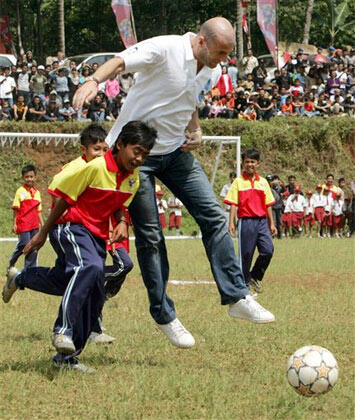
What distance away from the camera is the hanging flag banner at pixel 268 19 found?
98.3ft

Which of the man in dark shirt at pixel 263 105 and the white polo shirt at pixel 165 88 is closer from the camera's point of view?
the white polo shirt at pixel 165 88

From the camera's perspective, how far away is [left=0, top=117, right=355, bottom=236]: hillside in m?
24.6

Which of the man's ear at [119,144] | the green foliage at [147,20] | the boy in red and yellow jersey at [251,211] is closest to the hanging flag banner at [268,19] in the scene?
the green foliage at [147,20]

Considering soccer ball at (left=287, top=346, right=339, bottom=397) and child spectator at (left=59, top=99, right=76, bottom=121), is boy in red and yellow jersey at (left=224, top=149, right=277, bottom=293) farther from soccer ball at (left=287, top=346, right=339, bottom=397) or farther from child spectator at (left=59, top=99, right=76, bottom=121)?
child spectator at (left=59, top=99, right=76, bottom=121)

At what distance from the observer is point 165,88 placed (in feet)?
19.9

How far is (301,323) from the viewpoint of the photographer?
8.27 metres

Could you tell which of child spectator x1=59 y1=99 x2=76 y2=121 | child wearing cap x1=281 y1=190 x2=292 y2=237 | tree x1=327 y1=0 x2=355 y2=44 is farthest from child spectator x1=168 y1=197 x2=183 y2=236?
tree x1=327 y1=0 x2=355 y2=44

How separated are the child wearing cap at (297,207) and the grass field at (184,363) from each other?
51.8ft

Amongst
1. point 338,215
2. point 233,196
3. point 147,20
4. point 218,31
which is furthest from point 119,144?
point 147,20

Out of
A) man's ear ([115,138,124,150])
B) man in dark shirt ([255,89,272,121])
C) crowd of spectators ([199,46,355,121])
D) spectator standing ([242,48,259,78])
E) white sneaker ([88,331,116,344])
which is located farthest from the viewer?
spectator standing ([242,48,259,78])

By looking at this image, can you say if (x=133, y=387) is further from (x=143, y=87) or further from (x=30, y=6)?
(x=30, y=6)

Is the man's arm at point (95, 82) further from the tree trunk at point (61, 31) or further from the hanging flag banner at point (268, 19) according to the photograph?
the tree trunk at point (61, 31)

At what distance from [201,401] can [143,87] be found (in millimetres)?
2215

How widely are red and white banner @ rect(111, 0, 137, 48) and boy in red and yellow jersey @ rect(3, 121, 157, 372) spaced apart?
2159 cm
